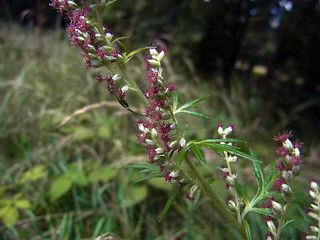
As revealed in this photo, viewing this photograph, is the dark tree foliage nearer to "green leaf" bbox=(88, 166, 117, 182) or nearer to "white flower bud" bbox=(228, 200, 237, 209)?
"green leaf" bbox=(88, 166, 117, 182)

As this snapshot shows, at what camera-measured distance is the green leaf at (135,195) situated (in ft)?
7.08

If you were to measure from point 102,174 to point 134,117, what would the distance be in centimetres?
101

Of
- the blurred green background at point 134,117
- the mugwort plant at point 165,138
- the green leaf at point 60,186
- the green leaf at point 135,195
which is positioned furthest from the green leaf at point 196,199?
the green leaf at point 60,186

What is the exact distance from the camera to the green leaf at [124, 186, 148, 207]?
Result: 7.08 feet

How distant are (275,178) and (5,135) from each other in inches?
105

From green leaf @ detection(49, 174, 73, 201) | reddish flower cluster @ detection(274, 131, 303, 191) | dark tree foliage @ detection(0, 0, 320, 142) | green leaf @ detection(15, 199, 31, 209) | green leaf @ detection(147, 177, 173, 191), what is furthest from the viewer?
dark tree foliage @ detection(0, 0, 320, 142)

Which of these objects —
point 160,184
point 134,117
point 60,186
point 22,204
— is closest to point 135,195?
point 160,184

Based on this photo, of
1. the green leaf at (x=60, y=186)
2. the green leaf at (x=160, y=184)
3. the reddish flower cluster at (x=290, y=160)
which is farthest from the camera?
the green leaf at (x=160, y=184)

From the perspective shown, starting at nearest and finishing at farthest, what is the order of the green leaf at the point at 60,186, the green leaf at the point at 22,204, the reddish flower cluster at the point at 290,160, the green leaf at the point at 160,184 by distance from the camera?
the reddish flower cluster at the point at 290,160 → the green leaf at the point at 22,204 → the green leaf at the point at 60,186 → the green leaf at the point at 160,184

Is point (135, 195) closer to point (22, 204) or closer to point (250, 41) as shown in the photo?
point (22, 204)

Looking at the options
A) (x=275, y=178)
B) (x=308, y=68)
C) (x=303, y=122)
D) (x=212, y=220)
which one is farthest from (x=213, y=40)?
(x=275, y=178)

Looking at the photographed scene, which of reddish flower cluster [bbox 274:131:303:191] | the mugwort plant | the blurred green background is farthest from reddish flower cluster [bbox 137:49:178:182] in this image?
the blurred green background

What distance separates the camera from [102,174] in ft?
7.47

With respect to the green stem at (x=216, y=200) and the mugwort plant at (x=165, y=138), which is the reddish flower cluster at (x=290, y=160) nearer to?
the mugwort plant at (x=165, y=138)
